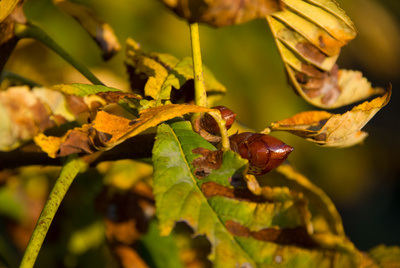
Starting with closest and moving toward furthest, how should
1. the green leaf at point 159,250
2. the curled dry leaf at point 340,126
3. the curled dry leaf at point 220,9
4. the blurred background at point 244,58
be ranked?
the curled dry leaf at point 220,9 < the curled dry leaf at point 340,126 < the green leaf at point 159,250 < the blurred background at point 244,58

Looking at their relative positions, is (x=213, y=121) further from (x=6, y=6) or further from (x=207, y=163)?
(x=6, y=6)

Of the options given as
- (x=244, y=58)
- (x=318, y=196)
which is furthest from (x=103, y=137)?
(x=244, y=58)

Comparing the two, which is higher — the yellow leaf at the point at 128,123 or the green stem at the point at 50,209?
the yellow leaf at the point at 128,123

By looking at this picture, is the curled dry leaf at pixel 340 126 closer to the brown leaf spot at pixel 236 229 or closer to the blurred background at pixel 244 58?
the brown leaf spot at pixel 236 229

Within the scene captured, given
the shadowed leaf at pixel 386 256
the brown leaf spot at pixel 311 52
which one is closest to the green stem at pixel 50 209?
the brown leaf spot at pixel 311 52

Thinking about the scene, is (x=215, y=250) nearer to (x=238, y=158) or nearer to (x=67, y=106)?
(x=238, y=158)
